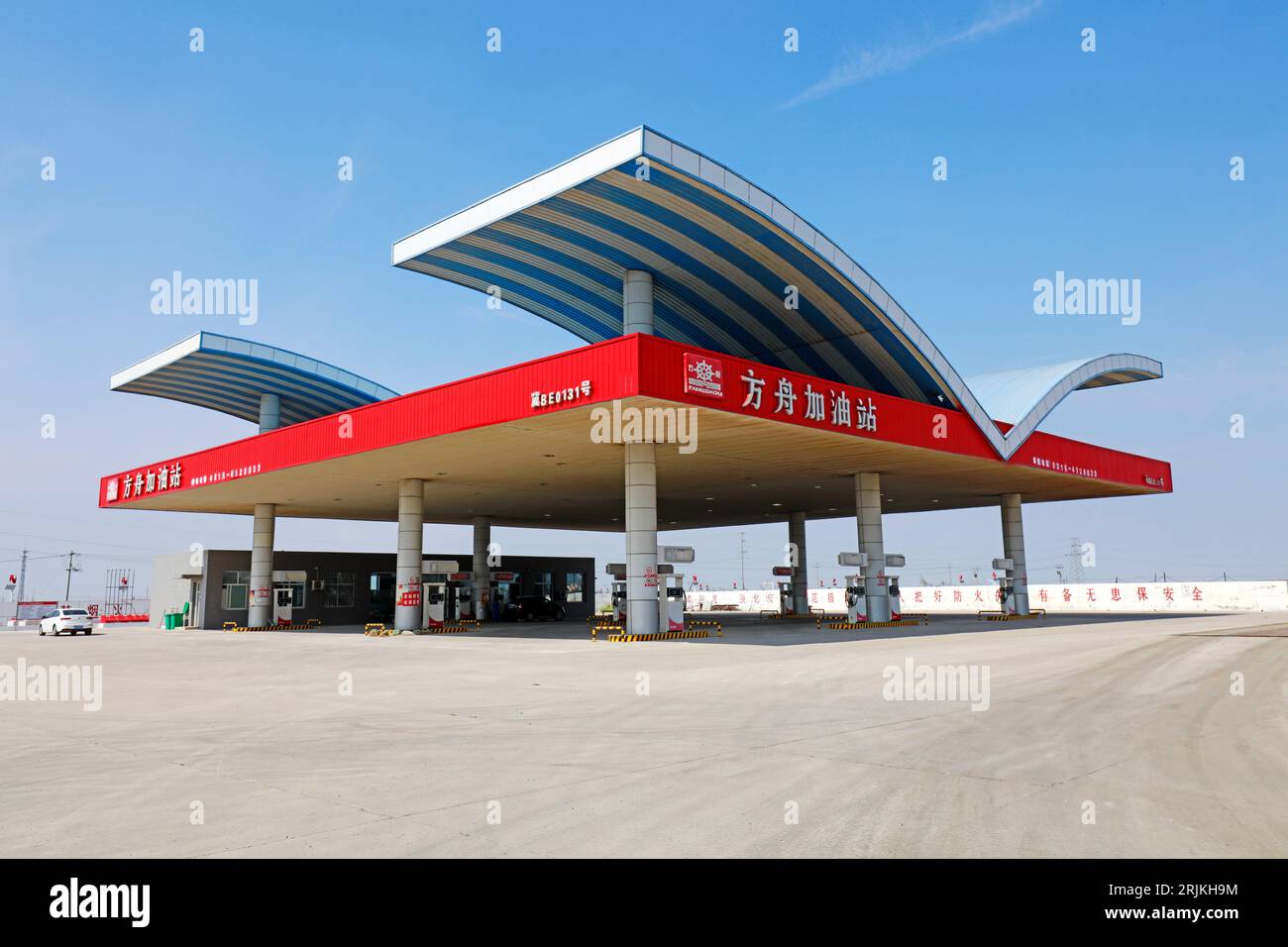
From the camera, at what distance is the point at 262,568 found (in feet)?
147

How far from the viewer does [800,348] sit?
3444 centimetres

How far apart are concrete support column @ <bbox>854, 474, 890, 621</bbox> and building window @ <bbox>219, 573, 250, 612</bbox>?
1406 inches

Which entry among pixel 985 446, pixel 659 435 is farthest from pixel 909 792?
pixel 985 446

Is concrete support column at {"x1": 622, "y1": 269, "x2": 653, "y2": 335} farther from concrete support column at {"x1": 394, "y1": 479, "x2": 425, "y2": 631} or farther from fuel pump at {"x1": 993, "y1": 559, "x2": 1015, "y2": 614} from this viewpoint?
fuel pump at {"x1": 993, "y1": 559, "x2": 1015, "y2": 614}

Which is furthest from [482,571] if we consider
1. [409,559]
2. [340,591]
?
[409,559]

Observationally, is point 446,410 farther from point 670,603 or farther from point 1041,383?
point 1041,383

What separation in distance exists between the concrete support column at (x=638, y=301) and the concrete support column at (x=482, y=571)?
79.5ft

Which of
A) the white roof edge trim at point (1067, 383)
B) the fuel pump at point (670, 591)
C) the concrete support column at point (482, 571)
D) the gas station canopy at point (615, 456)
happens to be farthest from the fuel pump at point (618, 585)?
the concrete support column at point (482, 571)

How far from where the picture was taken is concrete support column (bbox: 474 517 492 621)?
1961 inches

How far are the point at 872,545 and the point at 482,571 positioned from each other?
26086 mm

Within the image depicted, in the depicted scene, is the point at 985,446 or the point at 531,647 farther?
the point at 985,446

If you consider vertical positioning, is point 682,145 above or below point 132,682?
above
